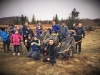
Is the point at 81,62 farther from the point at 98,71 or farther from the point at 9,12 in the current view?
the point at 9,12

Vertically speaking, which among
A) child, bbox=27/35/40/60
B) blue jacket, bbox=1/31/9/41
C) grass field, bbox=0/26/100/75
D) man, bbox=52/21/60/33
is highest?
man, bbox=52/21/60/33

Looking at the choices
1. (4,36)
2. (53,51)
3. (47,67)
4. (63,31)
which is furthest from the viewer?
(4,36)

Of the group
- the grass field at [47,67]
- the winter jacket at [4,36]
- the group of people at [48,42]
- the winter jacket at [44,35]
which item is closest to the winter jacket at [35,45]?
the group of people at [48,42]

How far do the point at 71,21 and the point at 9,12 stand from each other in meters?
7.31

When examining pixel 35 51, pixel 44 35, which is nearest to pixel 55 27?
pixel 44 35

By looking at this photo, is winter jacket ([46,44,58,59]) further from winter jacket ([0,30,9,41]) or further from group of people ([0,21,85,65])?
winter jacket ([0,30,9,41])

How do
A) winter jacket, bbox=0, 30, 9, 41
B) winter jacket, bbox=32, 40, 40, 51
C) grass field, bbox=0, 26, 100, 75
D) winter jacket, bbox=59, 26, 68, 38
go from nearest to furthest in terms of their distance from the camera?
grass field, bbox=0, 26, 100, 75 → winter jacket, bbox=32, 40, 40, 51 → winter jacket, bbox=59, 26, 68, 38 → winter jacket, bbox=0, 30, 9, 41

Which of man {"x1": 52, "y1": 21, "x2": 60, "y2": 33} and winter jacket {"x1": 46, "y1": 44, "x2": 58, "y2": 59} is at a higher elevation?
man {"x1": 52, "y1": 21, "x2": 60, "y2": 33}

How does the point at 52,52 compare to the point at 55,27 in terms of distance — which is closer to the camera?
the point at 52,52

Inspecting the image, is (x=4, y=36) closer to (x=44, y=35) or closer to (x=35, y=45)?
(x=35, y=45)

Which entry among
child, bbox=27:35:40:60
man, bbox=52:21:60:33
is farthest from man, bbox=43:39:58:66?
man, bbox=52:21:60:33

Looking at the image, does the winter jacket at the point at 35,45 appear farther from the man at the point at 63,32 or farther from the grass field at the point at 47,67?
the man at the point at 63,32

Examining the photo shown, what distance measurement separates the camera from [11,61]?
412 centimetres

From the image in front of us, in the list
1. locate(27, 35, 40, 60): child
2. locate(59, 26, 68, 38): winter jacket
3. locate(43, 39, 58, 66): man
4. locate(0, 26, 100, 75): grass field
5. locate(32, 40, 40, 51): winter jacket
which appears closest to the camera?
locate(0, 26, 100, 75): grass field
